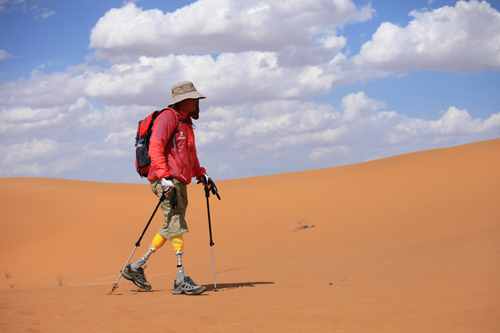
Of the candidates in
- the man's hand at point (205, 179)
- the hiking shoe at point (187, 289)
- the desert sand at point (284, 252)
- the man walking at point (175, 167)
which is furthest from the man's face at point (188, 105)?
the desert sand at point (284, 252)

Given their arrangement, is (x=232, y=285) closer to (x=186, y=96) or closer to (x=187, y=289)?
(x=187, y=289)

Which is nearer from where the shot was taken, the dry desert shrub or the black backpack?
the black backpack

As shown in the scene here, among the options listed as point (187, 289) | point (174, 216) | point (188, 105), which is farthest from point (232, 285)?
point (188, 105)

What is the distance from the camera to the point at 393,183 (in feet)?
48.2

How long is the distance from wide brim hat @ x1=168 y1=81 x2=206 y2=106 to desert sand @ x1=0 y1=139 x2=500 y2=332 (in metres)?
2.38

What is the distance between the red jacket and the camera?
16.3 feet

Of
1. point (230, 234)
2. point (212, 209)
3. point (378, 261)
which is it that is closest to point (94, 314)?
point (378, 261)

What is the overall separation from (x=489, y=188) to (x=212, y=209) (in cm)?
869

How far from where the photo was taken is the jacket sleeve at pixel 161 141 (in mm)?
4949

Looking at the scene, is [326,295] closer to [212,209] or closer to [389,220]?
[389,220]

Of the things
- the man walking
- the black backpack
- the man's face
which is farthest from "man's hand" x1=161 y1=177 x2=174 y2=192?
the man's face

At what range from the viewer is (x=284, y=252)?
34.3 ft

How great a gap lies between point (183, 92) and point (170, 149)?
0.75 meters

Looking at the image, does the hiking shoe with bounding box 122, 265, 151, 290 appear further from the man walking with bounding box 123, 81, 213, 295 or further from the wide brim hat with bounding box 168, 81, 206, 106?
the wide brim hat with bounding box 168, 81, 206, 106
